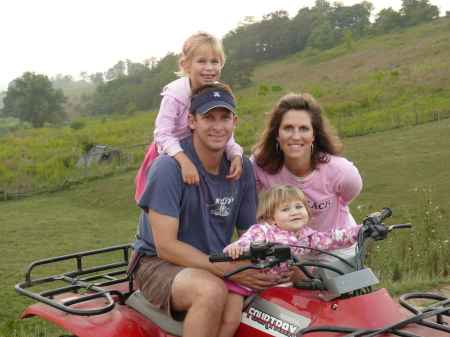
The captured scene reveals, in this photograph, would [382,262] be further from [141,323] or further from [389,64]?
[389,64]

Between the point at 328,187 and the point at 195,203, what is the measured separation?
101 centimetres

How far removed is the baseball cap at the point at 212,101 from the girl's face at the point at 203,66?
35.3 inches

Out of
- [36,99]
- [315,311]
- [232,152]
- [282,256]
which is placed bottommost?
[315,311]

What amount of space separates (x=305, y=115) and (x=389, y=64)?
51927mm

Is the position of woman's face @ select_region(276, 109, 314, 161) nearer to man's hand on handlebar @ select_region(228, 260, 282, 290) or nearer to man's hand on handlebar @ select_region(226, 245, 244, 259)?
man's hand on handlebar @ select_region(228, 260, 282, 290)

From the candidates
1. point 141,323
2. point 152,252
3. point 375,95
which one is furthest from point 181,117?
point 375,95

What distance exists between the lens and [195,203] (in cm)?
323

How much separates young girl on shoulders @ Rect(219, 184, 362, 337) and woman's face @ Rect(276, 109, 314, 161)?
60cm

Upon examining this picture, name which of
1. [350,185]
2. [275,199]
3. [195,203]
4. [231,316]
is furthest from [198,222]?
[350,185]

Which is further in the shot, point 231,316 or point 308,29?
point 308,29

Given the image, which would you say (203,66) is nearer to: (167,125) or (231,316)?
(167,125)

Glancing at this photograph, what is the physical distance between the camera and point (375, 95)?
121 feet

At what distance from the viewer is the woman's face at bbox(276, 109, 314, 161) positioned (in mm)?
3648

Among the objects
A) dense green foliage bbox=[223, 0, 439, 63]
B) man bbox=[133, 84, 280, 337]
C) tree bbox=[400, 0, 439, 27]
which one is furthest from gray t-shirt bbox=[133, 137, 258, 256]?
tree bbox=[400, 0, 439, 27]
